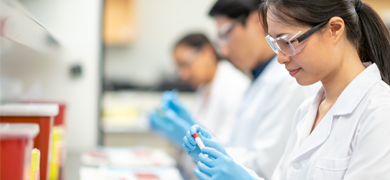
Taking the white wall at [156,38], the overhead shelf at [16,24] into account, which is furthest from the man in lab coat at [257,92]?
the white wall at [156,38]

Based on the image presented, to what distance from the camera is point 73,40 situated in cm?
249

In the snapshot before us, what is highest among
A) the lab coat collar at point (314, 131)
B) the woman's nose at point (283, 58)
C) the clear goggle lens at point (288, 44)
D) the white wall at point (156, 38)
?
the clear goggle lens at point (288, 44)

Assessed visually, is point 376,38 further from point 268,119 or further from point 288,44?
point 268,119

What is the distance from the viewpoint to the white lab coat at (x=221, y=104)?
247 centimetres

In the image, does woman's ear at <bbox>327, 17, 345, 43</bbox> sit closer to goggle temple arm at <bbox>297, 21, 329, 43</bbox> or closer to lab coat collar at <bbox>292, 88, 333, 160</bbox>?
goggle temple arm at <bbox>297, 21, 329, 43</bbox>

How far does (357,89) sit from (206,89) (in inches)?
75.5

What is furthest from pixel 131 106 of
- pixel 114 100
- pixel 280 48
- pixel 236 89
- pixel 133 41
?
pixel 280 48

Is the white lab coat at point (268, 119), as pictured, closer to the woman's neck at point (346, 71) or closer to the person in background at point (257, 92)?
the person in background at point (257, 92)

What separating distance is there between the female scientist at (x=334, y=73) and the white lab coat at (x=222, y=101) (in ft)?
4.27

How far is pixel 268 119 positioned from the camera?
1638mm

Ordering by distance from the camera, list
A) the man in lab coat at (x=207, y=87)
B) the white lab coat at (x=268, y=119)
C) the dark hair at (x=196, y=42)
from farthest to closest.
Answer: the dark hair at (x=196, y=42), the man in lab coat at (x=207, y=87), the white lab coat at (x=268, y=119)

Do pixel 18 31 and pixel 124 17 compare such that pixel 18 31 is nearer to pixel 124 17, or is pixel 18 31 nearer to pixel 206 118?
pixel 206 118

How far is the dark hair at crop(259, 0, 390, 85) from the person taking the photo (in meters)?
1.01

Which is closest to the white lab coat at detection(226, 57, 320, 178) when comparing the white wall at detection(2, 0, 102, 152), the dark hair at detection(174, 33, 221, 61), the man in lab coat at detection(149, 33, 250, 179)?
the man in lab coat at detection(149, 33, 250, 179)
